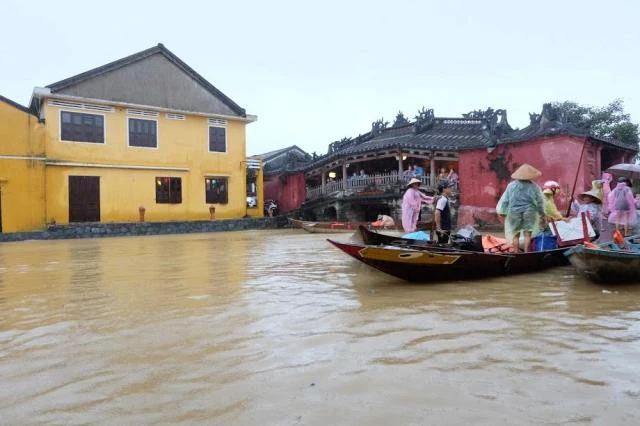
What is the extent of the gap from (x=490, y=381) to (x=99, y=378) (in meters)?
2.14

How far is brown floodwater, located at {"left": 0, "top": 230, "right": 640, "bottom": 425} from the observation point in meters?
2.28

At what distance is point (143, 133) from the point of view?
20.5 m

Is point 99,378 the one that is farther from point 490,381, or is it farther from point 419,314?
point 419,314

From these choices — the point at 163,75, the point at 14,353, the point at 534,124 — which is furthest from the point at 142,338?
the point at 163,75

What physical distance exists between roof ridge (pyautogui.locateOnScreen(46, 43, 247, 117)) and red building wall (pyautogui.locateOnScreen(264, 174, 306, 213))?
4.95 m

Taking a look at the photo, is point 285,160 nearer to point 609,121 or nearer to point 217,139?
point 217,139

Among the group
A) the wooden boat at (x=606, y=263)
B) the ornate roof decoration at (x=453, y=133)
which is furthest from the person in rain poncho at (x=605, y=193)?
the wooden boat at (x=606, y=263)

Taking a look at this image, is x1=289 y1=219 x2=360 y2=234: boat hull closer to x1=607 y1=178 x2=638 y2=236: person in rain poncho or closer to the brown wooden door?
the brown wooden door

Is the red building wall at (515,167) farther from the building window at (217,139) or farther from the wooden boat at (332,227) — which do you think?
the building window at (217,139)

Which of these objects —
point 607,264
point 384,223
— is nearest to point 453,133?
point 384,223

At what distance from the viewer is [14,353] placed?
10.7ft

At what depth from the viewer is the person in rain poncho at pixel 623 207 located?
322 inches

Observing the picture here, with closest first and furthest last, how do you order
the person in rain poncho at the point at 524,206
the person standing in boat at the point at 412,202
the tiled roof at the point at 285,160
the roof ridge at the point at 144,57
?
the person in rain poncho at the point at 524,206
the person standing in boat at the point at 412,202
the roof ridge at the point at 144,57
the tiled roof at the point at 285,160

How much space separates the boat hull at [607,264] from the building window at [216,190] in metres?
18.6
